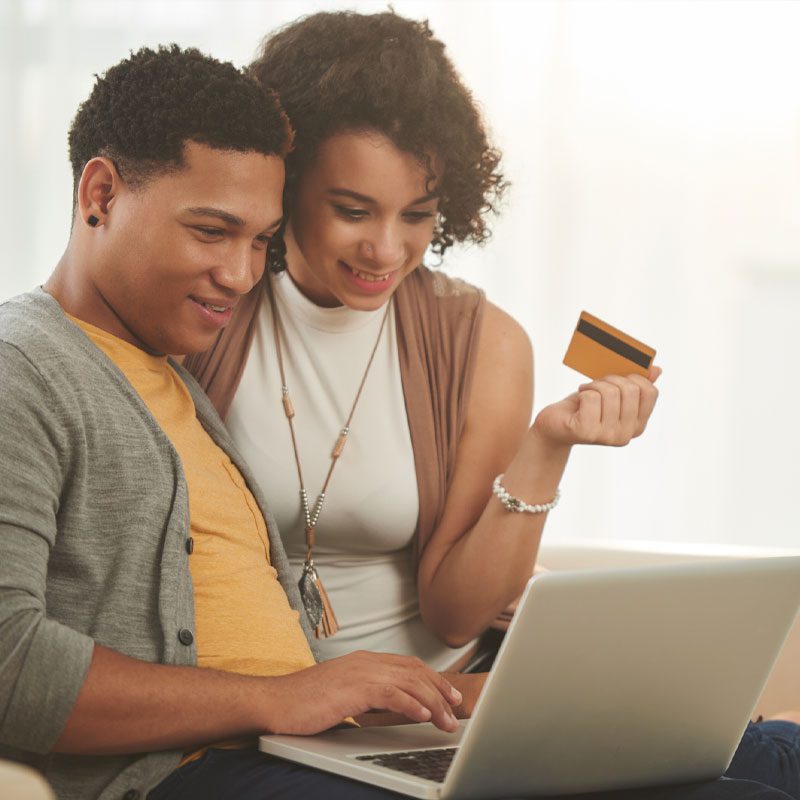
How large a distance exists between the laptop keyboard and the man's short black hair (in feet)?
2.03

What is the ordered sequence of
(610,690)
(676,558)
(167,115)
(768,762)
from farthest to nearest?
(676,558) < (768,762) < (167,115) < (610,690)

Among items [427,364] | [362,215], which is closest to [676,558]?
[427,364]

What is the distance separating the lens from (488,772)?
3.26 ft

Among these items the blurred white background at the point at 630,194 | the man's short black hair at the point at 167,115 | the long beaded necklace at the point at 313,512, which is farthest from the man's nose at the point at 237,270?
the blurred white background at the point at 630,194

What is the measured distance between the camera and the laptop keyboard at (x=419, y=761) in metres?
1.05

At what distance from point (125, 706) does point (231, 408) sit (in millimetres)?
627

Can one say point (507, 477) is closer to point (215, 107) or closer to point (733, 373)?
point (215, 107)

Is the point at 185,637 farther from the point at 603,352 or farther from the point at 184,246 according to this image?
the point at 603,352

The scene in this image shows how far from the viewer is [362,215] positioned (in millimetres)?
1538

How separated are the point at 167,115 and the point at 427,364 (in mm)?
596

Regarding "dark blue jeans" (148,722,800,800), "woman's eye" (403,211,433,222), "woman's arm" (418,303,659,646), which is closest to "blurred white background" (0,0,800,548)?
"woman's arm" (418,303,659,646)

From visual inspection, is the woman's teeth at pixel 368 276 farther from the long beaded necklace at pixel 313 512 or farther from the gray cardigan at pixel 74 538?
the gray cardigan at pixel 74 538

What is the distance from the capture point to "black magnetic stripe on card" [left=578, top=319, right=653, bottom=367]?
1414 mm

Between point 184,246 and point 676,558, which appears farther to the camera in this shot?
point 676,558
